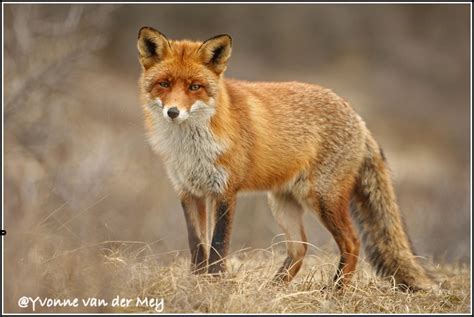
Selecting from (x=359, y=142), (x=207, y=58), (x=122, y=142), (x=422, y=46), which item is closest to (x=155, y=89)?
(x=207, y=58)

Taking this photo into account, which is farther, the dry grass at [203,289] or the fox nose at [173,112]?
the fox nose at [173,112]

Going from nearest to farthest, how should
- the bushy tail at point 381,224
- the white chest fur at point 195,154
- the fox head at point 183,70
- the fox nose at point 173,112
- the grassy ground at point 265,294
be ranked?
the grassy ground at point 265,294, the fox nose at point 173,112, the fox head at point 183,70, the white chest fur at point 195,154, the bushy tail at point 381,224

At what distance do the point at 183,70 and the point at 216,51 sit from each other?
33cm

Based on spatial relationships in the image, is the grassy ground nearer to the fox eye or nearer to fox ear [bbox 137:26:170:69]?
the fox eye

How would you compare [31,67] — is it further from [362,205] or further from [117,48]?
[117,48]

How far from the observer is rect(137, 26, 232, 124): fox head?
206 inches

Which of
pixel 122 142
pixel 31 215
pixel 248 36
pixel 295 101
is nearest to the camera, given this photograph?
pixel 31 215

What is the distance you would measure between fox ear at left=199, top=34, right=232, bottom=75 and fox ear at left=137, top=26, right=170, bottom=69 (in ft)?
0.92

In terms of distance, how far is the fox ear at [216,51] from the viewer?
5383 mm

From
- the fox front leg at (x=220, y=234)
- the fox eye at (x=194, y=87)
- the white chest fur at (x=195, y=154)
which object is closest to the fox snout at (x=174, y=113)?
the fox eye at (x=194, y=87)

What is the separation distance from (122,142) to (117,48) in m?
9.32

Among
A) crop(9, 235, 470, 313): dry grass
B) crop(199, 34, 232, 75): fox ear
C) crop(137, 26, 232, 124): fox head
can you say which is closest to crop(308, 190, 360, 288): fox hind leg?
crop(9, 235, 470, 313): dry grass

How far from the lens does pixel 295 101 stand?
6262mm

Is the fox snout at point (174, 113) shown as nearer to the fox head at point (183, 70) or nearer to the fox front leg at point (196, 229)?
the fox head at point (183, 70)
